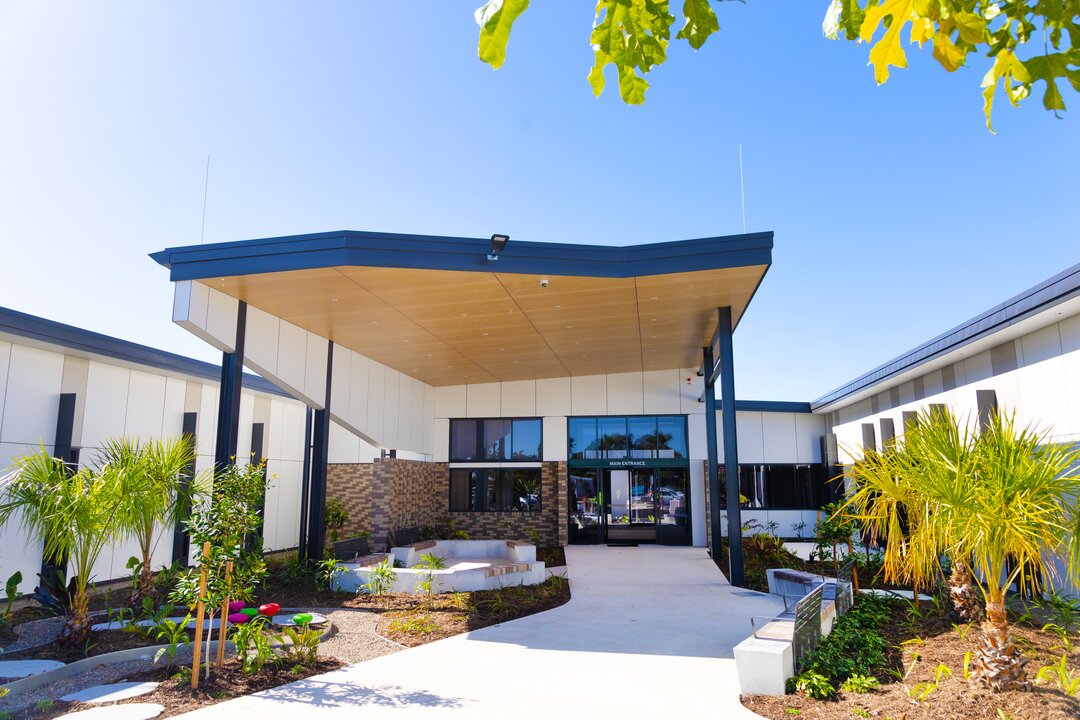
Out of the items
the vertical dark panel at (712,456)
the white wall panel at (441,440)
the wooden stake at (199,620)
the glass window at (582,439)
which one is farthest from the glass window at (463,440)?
the wooden stake at (199,620)

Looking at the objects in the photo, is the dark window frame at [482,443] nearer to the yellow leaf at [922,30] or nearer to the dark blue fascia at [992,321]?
the dark blue fascia at [992,321]

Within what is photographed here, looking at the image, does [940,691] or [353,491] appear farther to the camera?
[353,491]

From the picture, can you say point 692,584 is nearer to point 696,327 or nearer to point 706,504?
point 696,327

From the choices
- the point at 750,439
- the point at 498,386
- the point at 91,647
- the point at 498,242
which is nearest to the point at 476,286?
the point at 498,242

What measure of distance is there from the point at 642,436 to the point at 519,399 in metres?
4.19

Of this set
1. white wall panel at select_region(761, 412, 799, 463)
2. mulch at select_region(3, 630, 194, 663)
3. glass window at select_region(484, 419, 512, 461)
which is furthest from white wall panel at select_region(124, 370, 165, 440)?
white wall panel at select_region(761, 412, 799, 463)

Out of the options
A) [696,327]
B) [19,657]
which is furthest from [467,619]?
[696,327]

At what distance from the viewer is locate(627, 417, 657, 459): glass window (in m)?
23.2

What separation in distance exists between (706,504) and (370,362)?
434 inches

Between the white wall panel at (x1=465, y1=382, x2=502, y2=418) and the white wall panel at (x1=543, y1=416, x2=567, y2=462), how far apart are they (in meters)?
1.73

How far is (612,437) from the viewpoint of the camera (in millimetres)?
23453

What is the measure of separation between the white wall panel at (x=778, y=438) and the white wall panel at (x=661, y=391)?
3.77m

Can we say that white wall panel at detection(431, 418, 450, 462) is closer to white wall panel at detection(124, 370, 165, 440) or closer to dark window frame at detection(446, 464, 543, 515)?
dark window frame at detection(446, 464, 543, 515)

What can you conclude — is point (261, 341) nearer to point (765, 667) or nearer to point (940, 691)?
point (765, 667)
